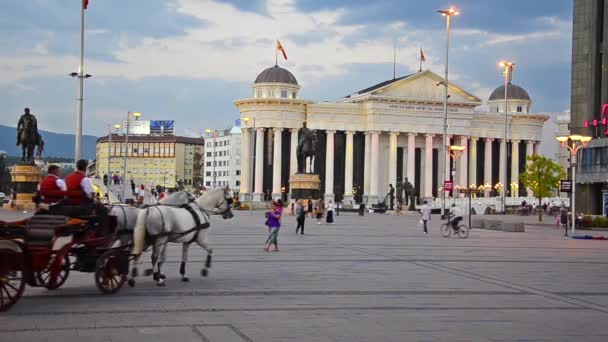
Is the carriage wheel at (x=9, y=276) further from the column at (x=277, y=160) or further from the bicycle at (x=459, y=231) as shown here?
the column at (x=277, y=160)

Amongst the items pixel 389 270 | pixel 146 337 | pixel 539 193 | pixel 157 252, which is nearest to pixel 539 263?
pixel 389 270

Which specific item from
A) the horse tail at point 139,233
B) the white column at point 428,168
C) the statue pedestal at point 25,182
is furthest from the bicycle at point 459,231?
Result: the white column at point 428,168

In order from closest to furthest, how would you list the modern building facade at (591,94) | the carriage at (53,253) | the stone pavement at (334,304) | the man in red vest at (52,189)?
the stone pavement at (334,304) < the carriage at (53,253) < the man in red vest at (52,189) < the modern building facade at (591,94)

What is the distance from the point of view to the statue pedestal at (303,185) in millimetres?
72750

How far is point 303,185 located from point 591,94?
23.7 metres

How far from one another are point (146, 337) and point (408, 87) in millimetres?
112093

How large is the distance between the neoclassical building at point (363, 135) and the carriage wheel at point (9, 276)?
101 meters

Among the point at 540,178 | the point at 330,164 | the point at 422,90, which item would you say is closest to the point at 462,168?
the point at 422,90

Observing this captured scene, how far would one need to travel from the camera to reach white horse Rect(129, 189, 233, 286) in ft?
53.8

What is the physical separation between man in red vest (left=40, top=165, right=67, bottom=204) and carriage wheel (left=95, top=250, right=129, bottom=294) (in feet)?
4.45

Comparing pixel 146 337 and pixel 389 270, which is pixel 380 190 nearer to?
pixel 389 270

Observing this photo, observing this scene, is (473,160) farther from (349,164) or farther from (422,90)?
(349,164)

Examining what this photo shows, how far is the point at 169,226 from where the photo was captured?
55.4ft

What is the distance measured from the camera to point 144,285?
17.0m
